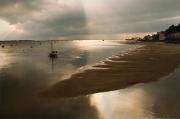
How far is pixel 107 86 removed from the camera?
27469 millimetres

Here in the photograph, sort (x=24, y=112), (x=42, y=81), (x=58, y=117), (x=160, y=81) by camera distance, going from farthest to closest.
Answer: (x=42, y=81), (x=160, y=81), (x=24, y=112), (x=58, y=117)

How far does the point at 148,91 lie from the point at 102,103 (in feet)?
17.4

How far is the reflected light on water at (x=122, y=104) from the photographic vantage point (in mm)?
17344

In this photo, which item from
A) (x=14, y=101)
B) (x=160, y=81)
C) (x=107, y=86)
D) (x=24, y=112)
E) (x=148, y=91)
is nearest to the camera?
(x=24, y=112)

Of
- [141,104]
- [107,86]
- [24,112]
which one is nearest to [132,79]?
[107,86]

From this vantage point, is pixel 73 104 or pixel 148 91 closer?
pixel 73 104

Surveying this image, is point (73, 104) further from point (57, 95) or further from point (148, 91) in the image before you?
point (148, 91)

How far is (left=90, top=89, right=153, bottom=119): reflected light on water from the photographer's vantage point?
56.9 feet

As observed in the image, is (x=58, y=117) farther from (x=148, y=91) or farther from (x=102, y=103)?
(x=148, y=91)

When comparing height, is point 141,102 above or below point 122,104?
above

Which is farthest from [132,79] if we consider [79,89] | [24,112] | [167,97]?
[24,112]

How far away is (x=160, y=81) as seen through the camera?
99.7 feet

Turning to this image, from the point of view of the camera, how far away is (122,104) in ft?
67.2

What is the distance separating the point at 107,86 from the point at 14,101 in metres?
8.38
